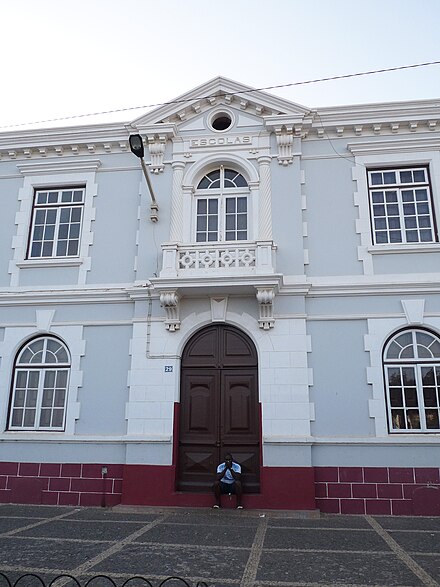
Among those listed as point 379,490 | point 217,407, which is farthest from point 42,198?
point 379,490

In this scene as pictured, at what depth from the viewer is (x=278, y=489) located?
30.9 ft

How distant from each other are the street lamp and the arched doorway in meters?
2.77

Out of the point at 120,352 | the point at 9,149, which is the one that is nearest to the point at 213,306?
the point at 120,352

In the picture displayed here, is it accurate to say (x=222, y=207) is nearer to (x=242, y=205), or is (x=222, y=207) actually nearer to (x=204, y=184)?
(x=242, y=205)

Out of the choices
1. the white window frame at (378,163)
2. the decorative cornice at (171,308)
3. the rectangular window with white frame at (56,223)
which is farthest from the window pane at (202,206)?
the white window frame at (378,163)

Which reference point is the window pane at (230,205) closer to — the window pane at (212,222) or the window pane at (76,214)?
the window pane at (212,222)

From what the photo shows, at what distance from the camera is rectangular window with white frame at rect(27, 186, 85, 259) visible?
38.3ft

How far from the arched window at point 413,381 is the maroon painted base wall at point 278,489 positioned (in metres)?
0.85

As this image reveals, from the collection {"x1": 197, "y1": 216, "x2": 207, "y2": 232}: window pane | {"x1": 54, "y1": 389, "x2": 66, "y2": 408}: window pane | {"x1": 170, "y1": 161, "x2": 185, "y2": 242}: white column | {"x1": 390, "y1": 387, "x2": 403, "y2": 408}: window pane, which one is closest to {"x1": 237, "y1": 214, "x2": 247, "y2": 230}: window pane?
{"x1": 197, "y1": 216, "x2": 207, "y2": 232}: window pane

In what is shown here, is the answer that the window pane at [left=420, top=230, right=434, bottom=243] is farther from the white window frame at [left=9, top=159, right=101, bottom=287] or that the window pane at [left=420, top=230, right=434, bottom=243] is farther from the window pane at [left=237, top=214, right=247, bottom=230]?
the white window frame at [left=9, top=159, right=101, bottom=287]

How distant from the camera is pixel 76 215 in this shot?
466 inches

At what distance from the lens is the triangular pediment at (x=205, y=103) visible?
11.5 meters

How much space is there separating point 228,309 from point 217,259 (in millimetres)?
1058

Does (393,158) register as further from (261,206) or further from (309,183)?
(261,206)
